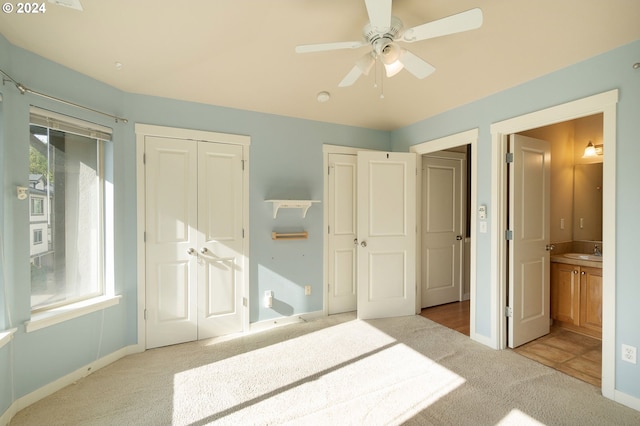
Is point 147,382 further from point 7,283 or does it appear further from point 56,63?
point 56,63

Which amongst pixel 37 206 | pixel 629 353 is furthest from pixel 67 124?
pixel 629 353

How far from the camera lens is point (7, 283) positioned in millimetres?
1951

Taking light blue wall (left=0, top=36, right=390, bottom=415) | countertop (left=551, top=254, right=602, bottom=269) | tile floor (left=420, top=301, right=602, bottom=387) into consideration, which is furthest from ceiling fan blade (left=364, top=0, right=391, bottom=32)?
countertop (left=551, top=254, right=602, bottom=269)

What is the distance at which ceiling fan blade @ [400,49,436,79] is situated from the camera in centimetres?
178

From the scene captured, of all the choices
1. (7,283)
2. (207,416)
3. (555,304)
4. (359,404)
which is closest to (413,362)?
(359,404)

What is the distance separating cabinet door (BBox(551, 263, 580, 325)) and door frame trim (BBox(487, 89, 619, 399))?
980mm

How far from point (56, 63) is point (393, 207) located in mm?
3512

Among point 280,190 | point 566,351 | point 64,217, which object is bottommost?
point 566,351

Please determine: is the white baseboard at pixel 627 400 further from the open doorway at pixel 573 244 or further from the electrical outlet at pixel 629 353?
the open doorway at pixel 573 244

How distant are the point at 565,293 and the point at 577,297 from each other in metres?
0.11

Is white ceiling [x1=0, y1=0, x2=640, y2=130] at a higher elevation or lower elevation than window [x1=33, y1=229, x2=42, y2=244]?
higher

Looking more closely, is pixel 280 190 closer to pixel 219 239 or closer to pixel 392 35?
pixel 219 239

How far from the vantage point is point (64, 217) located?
2432mm

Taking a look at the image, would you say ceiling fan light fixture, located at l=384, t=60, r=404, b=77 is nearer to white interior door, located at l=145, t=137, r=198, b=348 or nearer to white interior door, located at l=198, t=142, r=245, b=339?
white interior door, located at l=198, t=142, r=245, b=339
